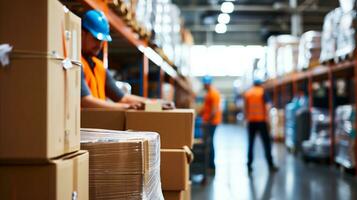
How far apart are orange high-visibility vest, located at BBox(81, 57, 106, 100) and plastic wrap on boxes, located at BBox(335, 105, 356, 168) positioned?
18.8 ft

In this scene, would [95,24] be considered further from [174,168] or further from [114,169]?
[114,169]

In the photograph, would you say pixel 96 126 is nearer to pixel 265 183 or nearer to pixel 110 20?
pixel 110 20

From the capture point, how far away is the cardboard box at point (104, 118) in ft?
11.0

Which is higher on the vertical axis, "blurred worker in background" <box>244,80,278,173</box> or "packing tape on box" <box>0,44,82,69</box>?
"packing tape on box" <box>0,44,82,69</box>

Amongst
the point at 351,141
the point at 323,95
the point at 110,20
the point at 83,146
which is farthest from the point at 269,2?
the point at 83,146

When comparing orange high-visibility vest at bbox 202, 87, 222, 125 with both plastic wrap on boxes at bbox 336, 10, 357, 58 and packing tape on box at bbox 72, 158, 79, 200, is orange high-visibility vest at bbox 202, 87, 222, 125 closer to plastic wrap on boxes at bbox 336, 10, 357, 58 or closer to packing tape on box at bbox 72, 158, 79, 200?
plastic wrap on boxes at bbox 336, 10, 357, 58

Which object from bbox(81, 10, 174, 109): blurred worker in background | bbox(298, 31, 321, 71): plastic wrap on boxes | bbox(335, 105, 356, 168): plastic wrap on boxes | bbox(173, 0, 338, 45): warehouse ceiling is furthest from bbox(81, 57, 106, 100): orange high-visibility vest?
bbox(173, 0, 338, 45): warehouse ceiling

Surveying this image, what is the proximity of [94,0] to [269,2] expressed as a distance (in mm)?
20853

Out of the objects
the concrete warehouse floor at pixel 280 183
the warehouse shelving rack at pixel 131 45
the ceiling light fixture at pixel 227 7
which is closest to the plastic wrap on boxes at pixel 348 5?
the concrete warehouse floor at pixel 280 183

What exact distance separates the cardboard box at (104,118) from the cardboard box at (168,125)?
0.06 m

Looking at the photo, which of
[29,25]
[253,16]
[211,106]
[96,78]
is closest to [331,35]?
[211,106]

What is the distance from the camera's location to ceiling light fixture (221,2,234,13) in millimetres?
21880

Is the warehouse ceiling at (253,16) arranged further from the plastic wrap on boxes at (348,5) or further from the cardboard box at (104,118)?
the cardboard box at (104,118)

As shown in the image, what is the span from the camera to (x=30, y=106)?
1918 mm
